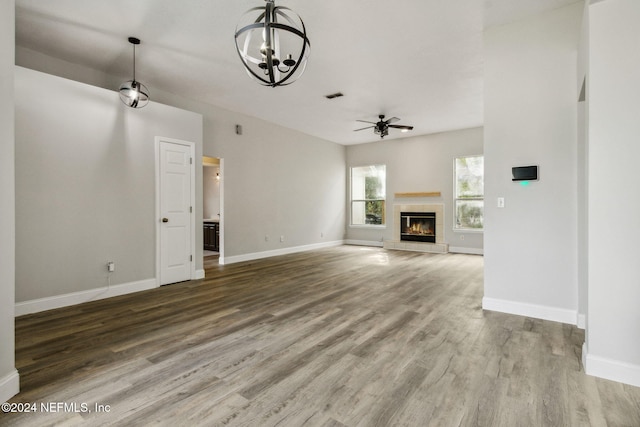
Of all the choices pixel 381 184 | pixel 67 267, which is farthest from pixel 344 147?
pixel 67 267

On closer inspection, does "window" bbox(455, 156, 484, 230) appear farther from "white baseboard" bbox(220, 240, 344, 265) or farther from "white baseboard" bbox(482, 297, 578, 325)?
"white baseboard" bbox(482, 297, 578, 325)

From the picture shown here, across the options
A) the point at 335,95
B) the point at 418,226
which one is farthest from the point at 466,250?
the point at 335,95

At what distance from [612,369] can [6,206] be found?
13.2ft

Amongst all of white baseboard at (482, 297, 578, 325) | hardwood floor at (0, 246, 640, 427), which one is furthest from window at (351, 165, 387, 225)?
white baseboard at (482, 297, 578, 325)

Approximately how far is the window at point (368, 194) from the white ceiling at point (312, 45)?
11.3 feet

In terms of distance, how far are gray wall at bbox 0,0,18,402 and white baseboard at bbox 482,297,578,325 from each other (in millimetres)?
4077

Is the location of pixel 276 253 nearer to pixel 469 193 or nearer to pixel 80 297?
pixel 80 297

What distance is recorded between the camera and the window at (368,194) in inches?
366

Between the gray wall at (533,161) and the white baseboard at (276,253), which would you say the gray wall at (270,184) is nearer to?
the white baseboard at (276,253)

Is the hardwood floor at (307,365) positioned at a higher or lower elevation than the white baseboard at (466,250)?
lower

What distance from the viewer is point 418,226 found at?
850 cm

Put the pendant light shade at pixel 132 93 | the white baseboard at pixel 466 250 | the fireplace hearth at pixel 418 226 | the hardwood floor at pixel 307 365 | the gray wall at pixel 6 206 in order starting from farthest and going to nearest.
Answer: the fireplace hearth at pixel 418 226 < the white baseboard at pixel 466 250 < the pendant light shade at pixel 132 93 < the gray wall at pixel 6 206 < the hardwood floor at pixel 307 365

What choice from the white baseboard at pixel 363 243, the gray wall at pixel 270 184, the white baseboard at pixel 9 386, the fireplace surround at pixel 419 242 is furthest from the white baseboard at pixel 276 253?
the white baseboard at pixel 9 386

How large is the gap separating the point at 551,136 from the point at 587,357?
6.86ft
